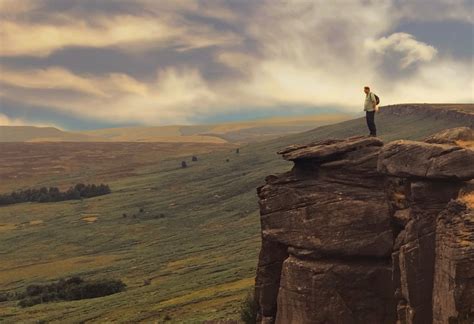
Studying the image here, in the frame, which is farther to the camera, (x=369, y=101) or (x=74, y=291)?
(x=74, y=291)

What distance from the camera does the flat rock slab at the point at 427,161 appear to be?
99.1 ft

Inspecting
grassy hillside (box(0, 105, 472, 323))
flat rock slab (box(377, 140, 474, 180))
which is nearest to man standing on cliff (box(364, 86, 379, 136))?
flat rock slab (box(377, 140, 474, 180))

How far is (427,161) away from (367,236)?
244 inches

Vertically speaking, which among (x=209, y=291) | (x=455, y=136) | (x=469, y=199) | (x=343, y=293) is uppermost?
(x=455, y=136)

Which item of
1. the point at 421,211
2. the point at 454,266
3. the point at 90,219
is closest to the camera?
the point at 454,266

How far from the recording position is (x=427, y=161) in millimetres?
31141

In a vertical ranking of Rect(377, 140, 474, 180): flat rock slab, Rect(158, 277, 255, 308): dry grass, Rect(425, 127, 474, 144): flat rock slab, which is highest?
Rect(425, 127, 474, 144): flat rock slab

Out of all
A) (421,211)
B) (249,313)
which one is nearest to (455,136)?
(421,211)

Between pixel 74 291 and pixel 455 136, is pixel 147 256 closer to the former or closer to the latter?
pixel 74 291

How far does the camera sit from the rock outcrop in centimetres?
2928

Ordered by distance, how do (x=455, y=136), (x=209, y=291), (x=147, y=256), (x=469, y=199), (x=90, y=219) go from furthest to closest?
(x=90, y=219)
(x=147, y=256)
(x=209, y=291)
(x=455, y=136)
(x=469, y=199)

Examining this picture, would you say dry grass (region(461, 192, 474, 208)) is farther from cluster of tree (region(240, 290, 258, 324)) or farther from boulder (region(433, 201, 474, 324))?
cluster of tree (region(240, 290, 258, 324))

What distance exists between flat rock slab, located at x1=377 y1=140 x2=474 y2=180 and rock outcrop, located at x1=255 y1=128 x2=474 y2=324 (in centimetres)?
6

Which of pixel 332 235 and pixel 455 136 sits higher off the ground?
pixel 455 136
